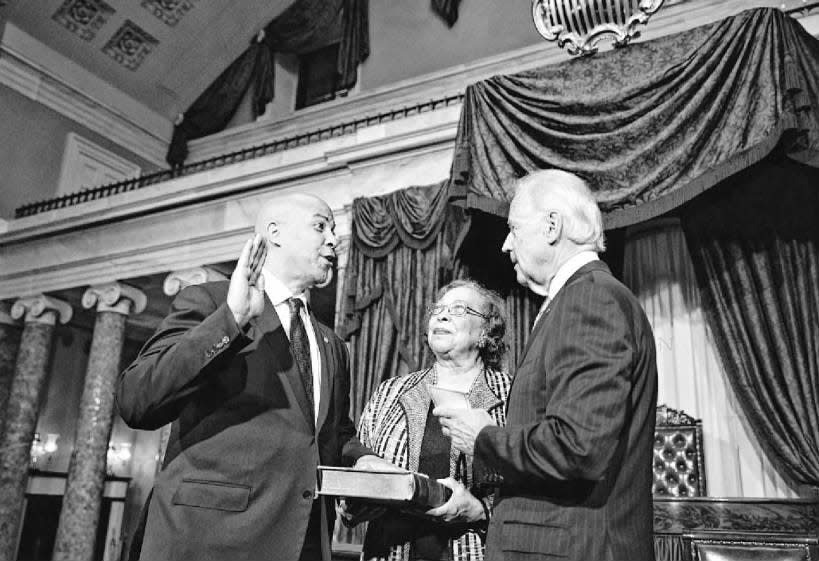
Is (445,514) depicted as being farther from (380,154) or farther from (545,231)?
(380,154)

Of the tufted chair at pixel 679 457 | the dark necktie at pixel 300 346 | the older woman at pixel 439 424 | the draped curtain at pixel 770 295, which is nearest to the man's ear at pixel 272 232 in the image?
the dark necktie at pixel 300 346

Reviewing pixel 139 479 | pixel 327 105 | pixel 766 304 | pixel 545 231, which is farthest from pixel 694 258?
pixel 139 479

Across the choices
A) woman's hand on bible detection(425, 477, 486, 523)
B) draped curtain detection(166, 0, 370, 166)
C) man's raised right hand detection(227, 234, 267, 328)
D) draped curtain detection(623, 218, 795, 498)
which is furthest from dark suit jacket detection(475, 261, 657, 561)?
draped curtain detection(166, 0, 370, 166)

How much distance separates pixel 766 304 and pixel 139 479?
1032cm

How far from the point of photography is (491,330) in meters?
2.79

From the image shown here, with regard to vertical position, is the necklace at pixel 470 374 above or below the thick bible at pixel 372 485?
above

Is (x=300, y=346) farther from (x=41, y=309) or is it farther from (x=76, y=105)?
(x=76, y=105)

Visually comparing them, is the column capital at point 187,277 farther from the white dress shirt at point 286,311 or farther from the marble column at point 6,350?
the white dress shirt at point 286,311

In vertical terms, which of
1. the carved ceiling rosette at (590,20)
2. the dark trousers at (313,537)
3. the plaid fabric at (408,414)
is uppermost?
the carved ceiling rosette at (590,20)

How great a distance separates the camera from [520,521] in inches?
62.5

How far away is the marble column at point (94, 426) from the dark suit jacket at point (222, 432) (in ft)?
23.1

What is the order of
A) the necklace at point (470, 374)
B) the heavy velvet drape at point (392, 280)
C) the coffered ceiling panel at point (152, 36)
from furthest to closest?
1. the coffered ceiling panel at point (152, 36)
2. the heavy velvet drape at point (392, 280)
3. the necklace at point (470, 374)

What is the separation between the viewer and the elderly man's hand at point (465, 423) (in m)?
1.68

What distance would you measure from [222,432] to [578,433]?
903mm
